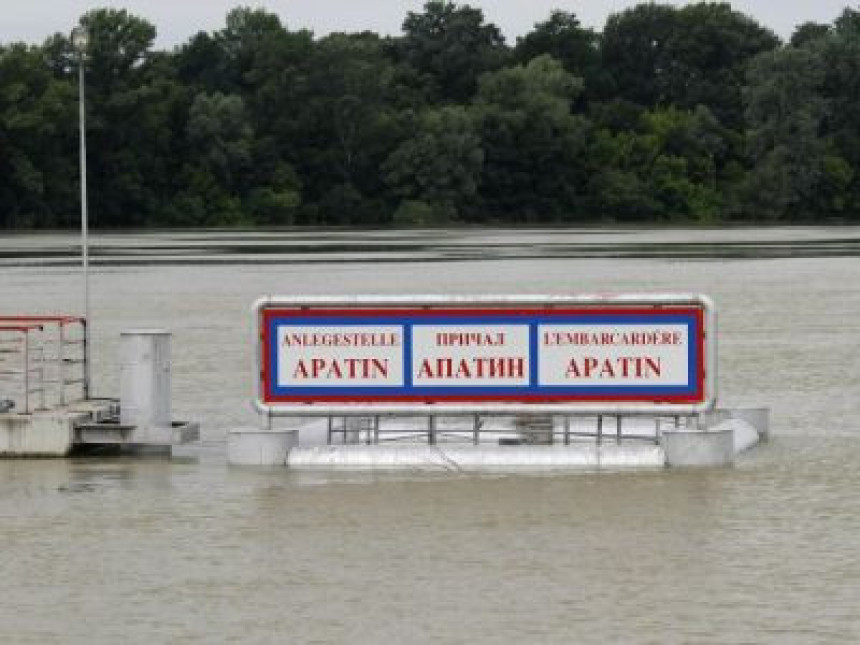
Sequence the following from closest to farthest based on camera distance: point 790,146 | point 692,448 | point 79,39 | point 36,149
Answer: point 692,448, point 79,39, point 36,149, point 790,146

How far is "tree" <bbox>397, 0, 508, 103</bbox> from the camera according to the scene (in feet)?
507

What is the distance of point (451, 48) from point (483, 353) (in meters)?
142

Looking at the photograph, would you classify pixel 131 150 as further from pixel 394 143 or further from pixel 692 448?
pixel 692 448

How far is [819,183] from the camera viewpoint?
133625 millimetres

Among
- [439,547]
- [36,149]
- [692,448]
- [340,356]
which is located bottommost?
[439,547]

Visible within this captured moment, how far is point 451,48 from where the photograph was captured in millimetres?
157000

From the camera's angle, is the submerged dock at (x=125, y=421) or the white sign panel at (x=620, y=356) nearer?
the white sign panel at (x=620, y=356)

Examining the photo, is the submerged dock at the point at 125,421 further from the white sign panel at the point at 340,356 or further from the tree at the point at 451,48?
the tree at the point at 451,48

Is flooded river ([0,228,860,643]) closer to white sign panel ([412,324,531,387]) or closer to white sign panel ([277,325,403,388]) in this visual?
white sign panel ([277,325,403,388])

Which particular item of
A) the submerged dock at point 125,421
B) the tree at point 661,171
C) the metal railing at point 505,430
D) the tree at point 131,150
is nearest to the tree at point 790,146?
the tree at point 661,171

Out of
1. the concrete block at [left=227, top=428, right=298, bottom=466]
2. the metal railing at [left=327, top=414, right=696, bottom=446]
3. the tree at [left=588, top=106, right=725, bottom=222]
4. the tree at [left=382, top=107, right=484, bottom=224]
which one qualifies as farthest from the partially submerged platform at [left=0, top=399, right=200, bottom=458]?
the tree at [left=588, top=106, right=725, bottom=222]

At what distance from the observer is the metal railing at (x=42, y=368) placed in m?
17.9

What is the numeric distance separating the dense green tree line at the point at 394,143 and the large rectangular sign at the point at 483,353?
4411 inches

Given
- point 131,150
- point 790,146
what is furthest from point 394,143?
point 790,146
